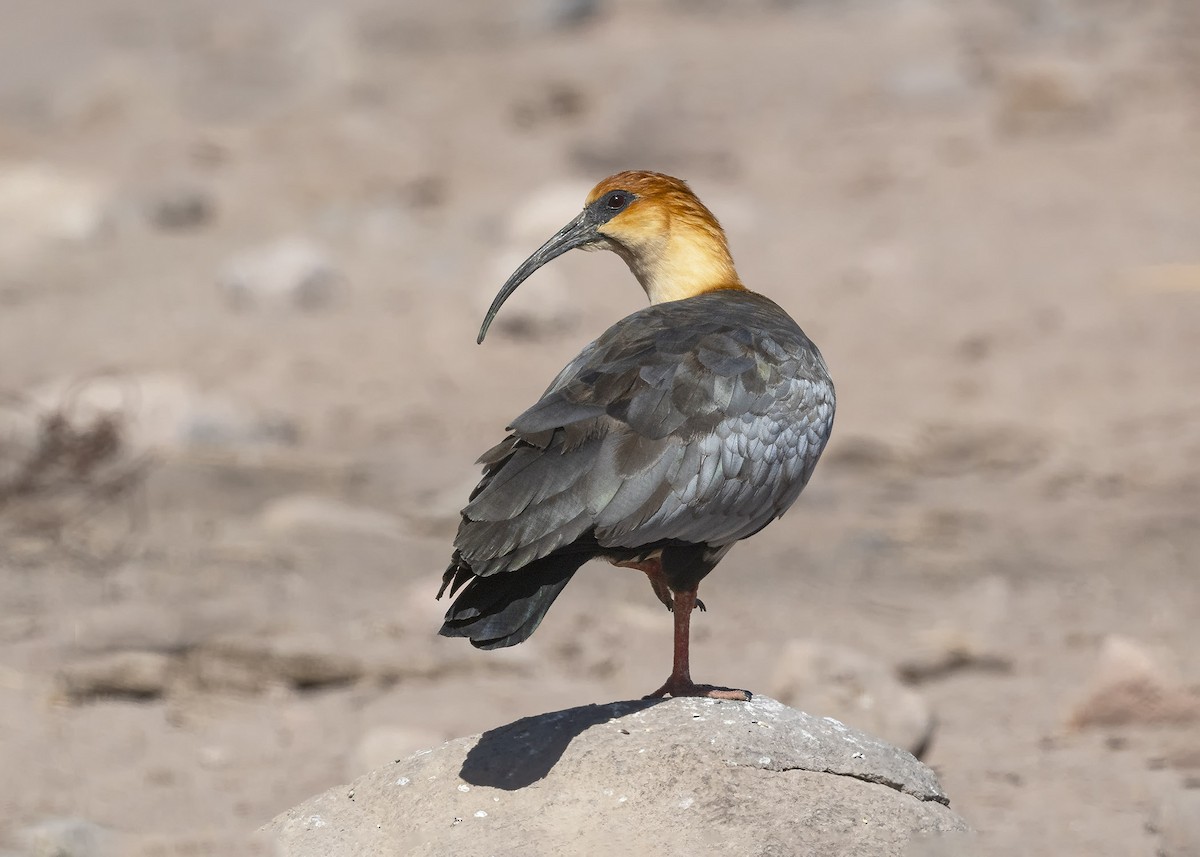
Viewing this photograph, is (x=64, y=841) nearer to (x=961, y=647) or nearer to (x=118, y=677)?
(x=118, y=677)

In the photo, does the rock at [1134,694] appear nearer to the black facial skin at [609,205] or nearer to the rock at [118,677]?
the black facial skin at [609,205]

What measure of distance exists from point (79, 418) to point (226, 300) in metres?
2.91

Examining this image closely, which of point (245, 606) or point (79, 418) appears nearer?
point (245, 606)

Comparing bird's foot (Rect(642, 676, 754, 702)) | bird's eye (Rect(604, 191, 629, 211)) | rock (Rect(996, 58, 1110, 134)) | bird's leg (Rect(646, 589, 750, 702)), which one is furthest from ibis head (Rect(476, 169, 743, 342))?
rock (Rect(996, 58, 1110, 134))

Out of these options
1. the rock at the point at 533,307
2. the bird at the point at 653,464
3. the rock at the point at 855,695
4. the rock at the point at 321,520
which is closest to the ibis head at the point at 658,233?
the bird at the point at 653,464

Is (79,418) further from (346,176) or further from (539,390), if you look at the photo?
(346,176)

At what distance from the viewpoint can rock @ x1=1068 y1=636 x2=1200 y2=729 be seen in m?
7.75

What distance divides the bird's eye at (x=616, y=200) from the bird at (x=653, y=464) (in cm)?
46

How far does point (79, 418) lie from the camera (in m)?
10.6

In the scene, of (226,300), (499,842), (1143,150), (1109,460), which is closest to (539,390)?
(226,300)

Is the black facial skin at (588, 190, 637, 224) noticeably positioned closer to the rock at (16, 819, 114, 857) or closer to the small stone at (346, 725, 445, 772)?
the small stone at (346, 725, 445, 772)

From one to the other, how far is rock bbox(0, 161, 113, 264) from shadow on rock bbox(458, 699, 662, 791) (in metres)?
9.85

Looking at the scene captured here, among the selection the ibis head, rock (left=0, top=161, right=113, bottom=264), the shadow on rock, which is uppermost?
rock (left=0, top=161, right=113, bottom=264)

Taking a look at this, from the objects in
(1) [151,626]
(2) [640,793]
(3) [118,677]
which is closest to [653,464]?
(2) [640,793]
